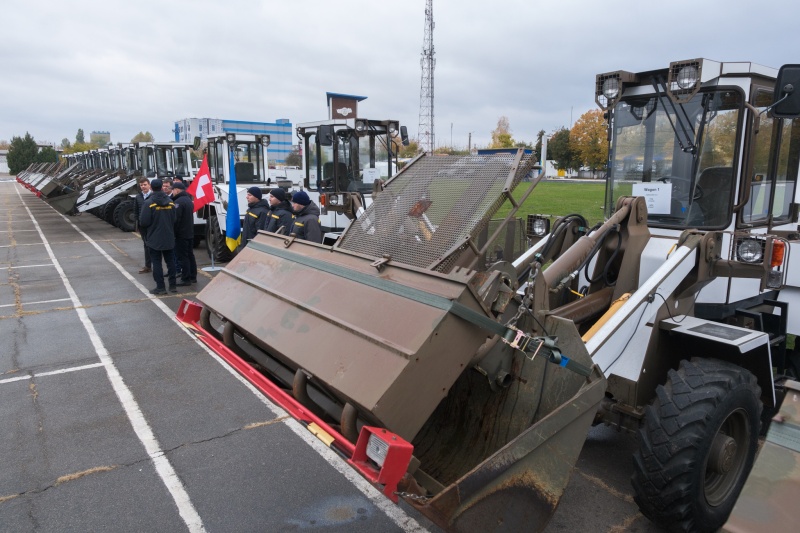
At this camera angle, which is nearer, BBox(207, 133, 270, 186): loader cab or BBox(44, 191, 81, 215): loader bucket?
BBox(207, 133, 270, 186): loader cab

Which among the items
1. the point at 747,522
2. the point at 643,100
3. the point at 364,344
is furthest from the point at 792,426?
the point at 643,100

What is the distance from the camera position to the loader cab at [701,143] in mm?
3924

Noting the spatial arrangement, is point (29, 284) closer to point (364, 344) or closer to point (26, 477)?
point (26, 477)

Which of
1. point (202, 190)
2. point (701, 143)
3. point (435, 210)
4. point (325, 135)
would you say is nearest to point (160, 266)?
point (202, 190)

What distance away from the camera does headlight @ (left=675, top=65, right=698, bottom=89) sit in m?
3.79

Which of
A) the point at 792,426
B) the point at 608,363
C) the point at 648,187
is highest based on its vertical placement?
the point at 648,187

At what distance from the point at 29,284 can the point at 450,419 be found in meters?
10.2

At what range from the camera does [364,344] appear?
8.63 ft

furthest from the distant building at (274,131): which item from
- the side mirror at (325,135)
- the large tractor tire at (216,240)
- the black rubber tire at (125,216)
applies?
the side mirror at (325,135)

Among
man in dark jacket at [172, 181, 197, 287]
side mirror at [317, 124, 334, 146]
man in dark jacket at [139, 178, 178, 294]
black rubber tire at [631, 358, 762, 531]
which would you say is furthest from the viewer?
side mirror at [317, 124, 334, 146]

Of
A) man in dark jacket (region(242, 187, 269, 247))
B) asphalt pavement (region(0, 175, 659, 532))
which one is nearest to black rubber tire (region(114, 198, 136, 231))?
asphalt pavement (region(0, 175, 659, 532))

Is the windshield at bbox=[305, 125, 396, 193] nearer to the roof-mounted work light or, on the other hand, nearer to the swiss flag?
the swiss flag

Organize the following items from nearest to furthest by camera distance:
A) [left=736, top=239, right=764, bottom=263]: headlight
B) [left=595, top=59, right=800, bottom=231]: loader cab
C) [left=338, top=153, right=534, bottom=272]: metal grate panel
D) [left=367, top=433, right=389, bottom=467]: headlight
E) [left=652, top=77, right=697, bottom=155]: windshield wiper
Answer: [left=367, top=433, right=389, bottom=467]: headlight → [left=338, top=153, right=534, bottom=272]: metal grate panel → [left=736, top=239, right=764, bottom=263]: headlight → [left=595, top=59, right=800, bottom=231]: loader cab → [left=652, top=77, right=697, bottom=155]: windshield wiper

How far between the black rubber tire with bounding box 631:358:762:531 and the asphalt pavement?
45 cm
